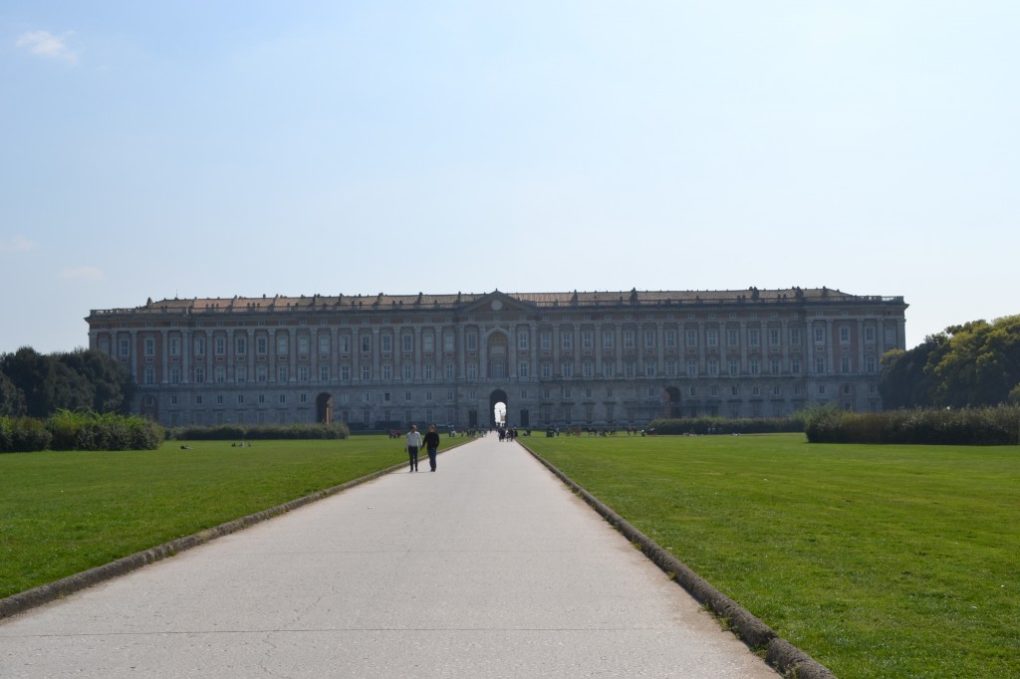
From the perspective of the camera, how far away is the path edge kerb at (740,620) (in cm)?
761

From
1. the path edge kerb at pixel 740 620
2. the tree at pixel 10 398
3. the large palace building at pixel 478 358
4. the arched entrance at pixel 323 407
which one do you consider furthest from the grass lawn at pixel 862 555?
the arched entrance at pixel 323 407

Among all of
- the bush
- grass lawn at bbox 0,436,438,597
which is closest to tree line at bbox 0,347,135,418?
the bush

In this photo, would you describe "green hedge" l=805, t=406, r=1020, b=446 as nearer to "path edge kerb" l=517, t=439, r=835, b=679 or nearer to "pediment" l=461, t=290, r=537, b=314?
"path edge kerb" l=517, t=439, r=835, b=679

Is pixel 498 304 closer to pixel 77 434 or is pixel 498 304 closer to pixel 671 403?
pixel 671 403

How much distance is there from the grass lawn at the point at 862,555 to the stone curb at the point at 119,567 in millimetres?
6164

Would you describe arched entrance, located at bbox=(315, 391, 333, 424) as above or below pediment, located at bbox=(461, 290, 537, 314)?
below

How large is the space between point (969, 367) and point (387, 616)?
87661mm

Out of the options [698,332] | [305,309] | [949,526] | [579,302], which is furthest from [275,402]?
[949,526]

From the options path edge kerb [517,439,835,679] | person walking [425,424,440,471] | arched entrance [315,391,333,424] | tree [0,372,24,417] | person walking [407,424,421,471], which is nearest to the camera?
path edge kerb [517,439,835,679]

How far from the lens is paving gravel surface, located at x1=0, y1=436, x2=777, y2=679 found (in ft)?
26.7

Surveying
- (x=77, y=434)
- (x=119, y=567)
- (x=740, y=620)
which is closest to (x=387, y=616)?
(x=740, y=620)

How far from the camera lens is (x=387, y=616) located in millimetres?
10008

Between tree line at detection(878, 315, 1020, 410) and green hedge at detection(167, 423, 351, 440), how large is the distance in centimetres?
4401

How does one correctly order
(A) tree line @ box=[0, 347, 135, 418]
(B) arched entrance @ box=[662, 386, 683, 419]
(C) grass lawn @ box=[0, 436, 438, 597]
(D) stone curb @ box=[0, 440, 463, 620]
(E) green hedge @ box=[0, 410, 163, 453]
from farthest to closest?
(B) arched entrance @ box=[662, 386, 683, 419] → (A) tree line @ box=[0, 347, 135, 418] → (E) green hedge @ box=[0, 410, 163, 453] → (C) grass lawn @ box=[0, 436, 438, 597] → (D) stone curb @ box=[0, 440, 463, 620]
